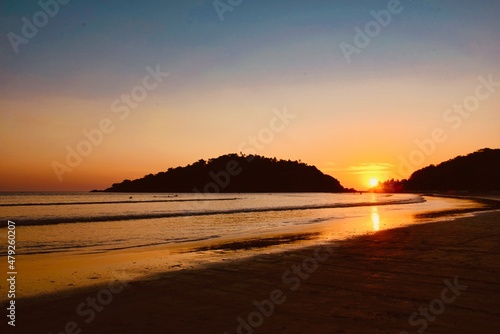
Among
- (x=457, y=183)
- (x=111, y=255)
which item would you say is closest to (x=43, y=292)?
(x=111, y=255)

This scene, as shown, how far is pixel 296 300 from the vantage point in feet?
24.7

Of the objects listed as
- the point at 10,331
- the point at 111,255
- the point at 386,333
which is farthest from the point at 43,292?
the point at 386,333

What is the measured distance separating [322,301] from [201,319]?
2449 mm

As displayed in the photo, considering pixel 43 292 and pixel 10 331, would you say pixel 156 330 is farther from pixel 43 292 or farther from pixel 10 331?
pixel 43 292

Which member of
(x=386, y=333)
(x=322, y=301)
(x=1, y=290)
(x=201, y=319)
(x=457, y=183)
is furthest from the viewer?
(x=457, y=183)

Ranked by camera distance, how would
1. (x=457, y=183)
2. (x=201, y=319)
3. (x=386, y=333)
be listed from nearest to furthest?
(x=386, y=333) < (x=201, y=319) < (x=457, y=183)

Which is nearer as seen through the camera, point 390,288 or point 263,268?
point 390,288

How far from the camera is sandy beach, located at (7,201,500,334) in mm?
6172

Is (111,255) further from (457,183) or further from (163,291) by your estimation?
(457,183)

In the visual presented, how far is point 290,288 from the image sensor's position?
852cm

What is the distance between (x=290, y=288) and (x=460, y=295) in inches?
138

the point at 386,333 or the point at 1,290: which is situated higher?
the point at 1,290

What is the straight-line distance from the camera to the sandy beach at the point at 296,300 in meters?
6.17

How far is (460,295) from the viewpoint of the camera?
24.8 feet
